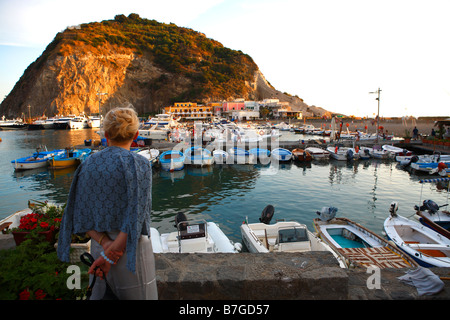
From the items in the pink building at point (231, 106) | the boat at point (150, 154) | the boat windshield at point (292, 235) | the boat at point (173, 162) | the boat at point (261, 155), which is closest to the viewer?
the boat windshield at point (292, 235)

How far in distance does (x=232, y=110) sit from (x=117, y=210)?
315ft

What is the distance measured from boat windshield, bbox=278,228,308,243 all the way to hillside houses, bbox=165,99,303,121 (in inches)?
3272

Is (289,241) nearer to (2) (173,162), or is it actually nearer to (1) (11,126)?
(2) (173,162)

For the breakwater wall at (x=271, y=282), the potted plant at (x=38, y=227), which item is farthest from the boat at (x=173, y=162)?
the breakwater wall at (x=271, y=282)

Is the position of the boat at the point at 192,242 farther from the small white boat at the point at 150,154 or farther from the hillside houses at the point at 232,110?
the hillside houses at the point at 232,110

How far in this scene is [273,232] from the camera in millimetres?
9859

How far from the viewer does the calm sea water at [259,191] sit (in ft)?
46.4

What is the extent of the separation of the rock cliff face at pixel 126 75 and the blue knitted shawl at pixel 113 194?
9780 cm

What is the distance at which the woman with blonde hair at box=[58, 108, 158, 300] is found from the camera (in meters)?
1.84

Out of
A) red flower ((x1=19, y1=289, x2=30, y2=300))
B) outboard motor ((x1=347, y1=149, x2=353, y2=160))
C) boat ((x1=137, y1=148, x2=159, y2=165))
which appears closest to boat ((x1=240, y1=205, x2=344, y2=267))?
red flower ((x1=19, y1=289, x2=30, y2=300))

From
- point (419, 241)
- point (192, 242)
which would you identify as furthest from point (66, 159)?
point (419, 241)

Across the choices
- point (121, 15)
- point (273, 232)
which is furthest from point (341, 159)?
point (121, 15)

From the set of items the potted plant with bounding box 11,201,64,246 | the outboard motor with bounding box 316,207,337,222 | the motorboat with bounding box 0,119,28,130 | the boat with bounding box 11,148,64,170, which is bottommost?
the outboard motor with bounding box 316,207,337,222

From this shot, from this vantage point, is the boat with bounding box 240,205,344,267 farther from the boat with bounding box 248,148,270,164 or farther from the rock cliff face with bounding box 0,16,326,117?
the rock cliff face with bounding box 0,16,326,117
